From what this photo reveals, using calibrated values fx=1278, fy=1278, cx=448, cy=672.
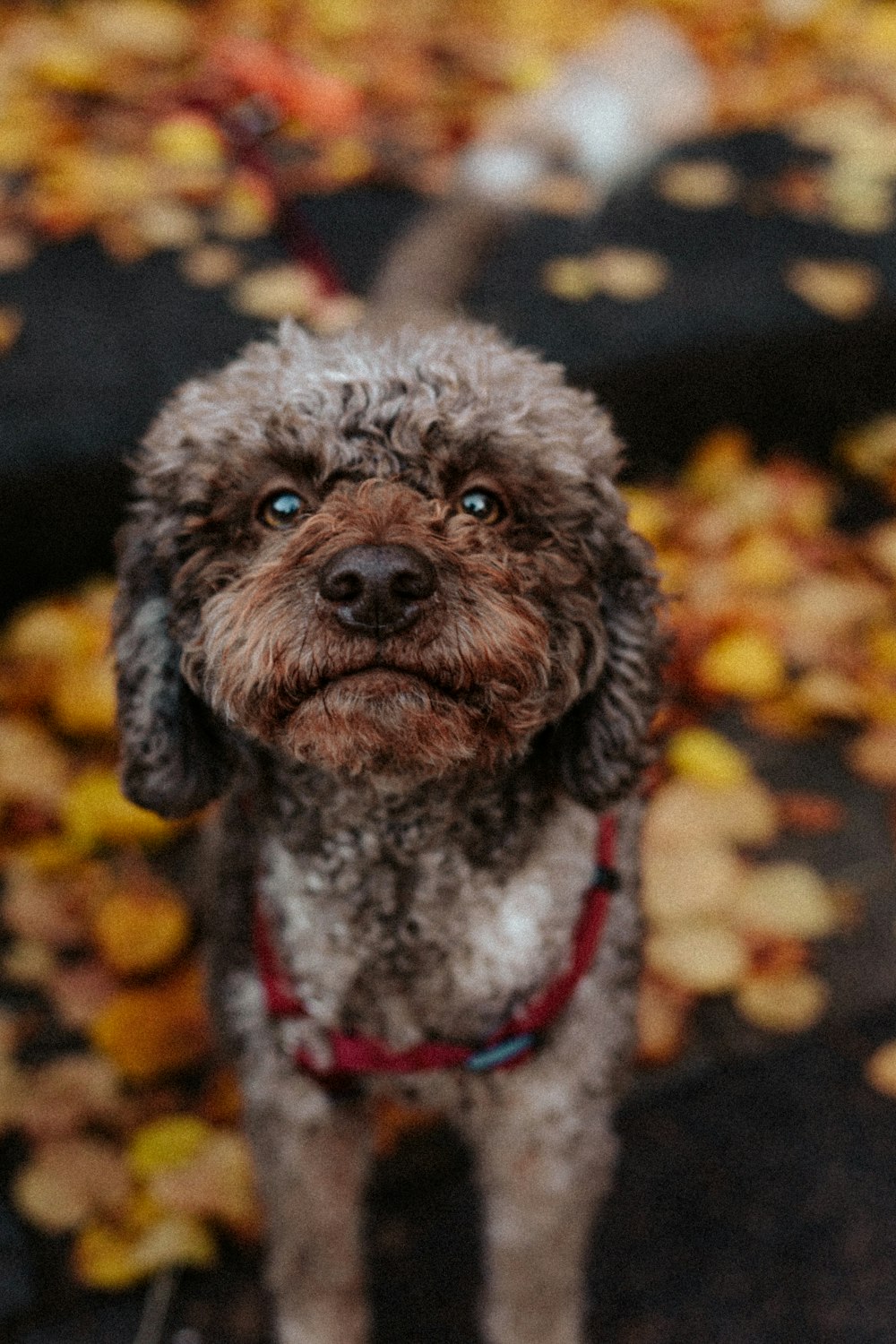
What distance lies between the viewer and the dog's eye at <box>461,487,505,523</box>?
68.1 inches

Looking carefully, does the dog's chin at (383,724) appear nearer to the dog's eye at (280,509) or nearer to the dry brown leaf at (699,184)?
the dog's eye at (280,509)

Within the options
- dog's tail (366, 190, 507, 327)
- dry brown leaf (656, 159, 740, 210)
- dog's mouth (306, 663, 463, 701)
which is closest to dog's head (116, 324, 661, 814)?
dog's mouth (306, 663, 463, 701)

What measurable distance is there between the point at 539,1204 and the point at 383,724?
104 cm

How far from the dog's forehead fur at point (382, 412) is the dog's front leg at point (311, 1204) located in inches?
40.6

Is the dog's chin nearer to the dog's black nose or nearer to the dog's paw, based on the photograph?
the dog's black nose

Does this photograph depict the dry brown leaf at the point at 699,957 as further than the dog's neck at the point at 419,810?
Yes

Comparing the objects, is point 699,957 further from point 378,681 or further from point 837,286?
point 837,286

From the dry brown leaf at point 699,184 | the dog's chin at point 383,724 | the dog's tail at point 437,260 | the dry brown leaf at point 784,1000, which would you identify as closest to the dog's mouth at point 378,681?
the dog's chin at point 383,724

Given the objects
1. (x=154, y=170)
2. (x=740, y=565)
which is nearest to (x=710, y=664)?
(x=740, y=565)

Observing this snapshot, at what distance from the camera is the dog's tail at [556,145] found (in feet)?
9.86

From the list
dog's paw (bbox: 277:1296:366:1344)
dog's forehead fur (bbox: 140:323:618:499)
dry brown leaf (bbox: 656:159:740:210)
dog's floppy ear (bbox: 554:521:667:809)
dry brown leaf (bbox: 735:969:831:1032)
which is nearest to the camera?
dog's forehead fur (bbox: 140:323:618:499)

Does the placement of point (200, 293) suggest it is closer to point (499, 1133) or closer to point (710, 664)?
point (710, 664)

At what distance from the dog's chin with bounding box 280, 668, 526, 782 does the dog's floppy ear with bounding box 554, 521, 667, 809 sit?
258mm

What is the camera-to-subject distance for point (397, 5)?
482cm
